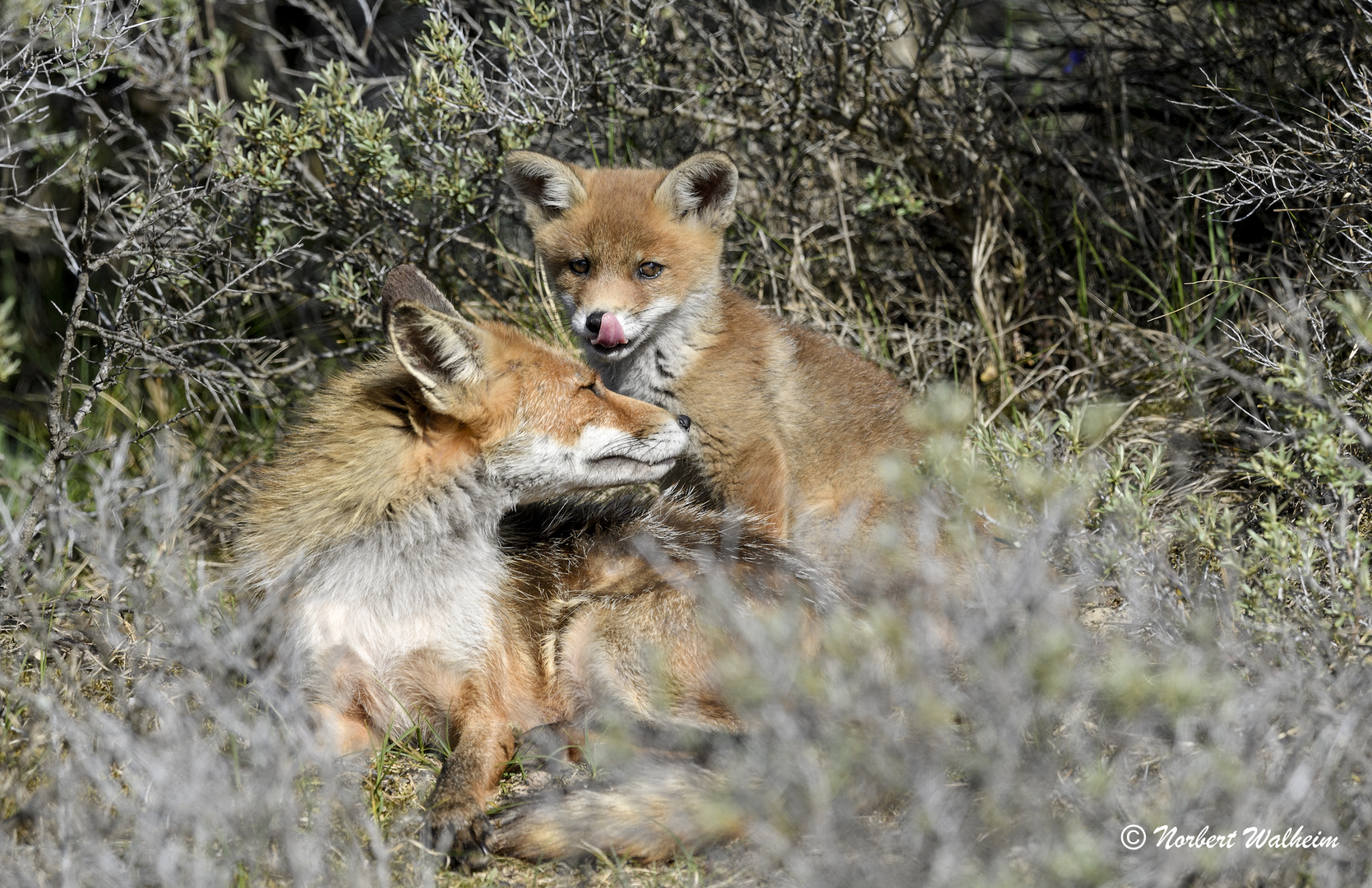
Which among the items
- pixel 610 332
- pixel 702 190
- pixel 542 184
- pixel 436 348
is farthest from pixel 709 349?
pixel 436 348

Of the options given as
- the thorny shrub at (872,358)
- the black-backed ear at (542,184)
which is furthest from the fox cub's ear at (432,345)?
the black-backed ear at (542,184)

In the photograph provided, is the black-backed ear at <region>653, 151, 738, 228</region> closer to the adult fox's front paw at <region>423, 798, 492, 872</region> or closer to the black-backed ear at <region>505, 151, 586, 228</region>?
the black-backed ear at <region>505, 151, 586, 228</region>

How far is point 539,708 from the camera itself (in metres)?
3.27

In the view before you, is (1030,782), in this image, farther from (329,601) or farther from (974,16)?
(974,16)

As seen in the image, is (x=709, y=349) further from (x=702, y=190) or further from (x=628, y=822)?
(x=628, y=822)

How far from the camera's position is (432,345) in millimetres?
3014

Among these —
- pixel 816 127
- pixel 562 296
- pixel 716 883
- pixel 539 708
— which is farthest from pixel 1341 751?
pixel 816 127

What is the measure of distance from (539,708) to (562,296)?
1721mm

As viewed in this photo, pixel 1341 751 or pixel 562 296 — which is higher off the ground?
pixel 1341 751

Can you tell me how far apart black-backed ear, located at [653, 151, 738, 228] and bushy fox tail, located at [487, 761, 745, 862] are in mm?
2320

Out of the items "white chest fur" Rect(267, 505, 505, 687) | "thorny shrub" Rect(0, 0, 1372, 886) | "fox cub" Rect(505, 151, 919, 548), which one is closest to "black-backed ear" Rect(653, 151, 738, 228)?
"fox cub" Rect(505, 151, 919, 548)

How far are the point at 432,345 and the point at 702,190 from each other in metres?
1.63

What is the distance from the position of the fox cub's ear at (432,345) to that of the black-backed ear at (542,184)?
44.0 inches

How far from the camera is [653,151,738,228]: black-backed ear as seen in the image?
4047mm
